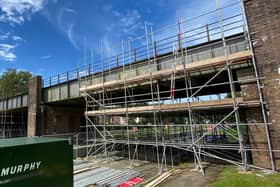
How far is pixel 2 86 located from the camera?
46156mm

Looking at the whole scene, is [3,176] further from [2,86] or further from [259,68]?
[2,86]

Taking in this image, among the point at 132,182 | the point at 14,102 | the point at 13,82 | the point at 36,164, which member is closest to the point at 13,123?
the point at 14,102

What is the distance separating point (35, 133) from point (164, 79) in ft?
47.5

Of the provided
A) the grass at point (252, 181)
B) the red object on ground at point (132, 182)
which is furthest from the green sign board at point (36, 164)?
the grass at point (252, 181)

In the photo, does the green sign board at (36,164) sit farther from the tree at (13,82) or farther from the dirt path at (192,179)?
the tree at (13,82)

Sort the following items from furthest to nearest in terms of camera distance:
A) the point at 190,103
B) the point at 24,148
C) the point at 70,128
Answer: the point at 70,128
the point at 190,103
the point at 24,148

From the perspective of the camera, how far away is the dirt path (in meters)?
6.54

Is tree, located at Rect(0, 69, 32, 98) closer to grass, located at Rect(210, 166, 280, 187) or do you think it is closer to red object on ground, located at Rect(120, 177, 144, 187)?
red object on ground, located at Rect(120, 177, 144, 187)

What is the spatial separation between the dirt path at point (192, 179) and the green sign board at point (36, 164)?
4608mm

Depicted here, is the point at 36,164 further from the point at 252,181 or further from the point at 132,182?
the point at 252,181

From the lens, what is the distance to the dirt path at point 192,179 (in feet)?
21.4

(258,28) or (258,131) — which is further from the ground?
(258,28)

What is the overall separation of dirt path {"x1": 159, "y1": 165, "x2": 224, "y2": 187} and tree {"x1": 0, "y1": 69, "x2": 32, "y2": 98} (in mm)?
48563

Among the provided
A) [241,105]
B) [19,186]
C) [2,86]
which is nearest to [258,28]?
[241,105]
